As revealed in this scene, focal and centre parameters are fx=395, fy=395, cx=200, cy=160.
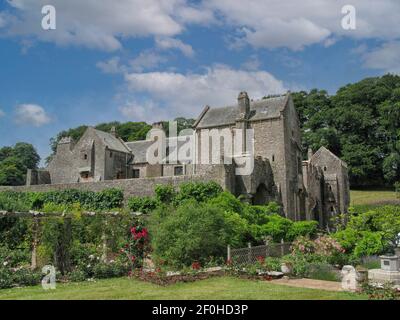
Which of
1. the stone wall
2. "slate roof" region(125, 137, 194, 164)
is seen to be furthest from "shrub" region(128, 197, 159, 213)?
"slate roof" region(125, 137, 194, 164)

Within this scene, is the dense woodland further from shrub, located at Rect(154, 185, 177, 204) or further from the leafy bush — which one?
the leafy bush

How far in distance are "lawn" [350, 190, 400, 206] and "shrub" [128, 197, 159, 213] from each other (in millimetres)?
34226

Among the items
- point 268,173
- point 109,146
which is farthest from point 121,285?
point 109,146

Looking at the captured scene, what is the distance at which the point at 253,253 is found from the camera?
56.8ft

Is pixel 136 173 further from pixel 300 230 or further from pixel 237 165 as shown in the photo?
pixel 300 230

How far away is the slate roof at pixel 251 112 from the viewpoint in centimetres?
3431

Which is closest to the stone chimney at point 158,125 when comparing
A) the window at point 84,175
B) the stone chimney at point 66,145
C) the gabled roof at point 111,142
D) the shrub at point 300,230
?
the gabled roof at point 111,142

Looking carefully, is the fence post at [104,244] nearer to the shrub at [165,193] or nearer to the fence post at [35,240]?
the fence post at [35,240]

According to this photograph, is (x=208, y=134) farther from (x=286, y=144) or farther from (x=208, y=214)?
(x=208, y=214)

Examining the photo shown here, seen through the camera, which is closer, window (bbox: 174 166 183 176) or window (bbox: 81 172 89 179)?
window (bbox: 174 166 183 176)

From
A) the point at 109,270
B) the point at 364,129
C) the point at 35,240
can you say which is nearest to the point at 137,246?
the point at 109,270

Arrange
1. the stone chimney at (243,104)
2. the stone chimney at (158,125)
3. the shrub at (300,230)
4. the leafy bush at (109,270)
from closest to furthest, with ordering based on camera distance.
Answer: the leafy bush at (109,270) < the shrub at (300,230) < the stone chimney at (243,104) < the stone chimney at (158,125)

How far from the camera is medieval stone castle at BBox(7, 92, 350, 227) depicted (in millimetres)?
30156

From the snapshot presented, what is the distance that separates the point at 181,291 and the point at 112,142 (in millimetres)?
32724
